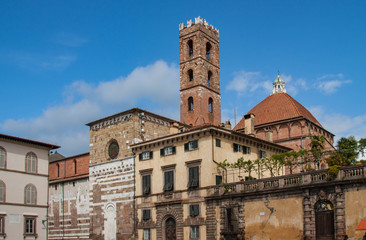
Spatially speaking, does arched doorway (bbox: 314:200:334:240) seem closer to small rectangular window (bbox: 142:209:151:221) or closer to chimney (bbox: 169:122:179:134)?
small rectangular window (bbox: 142:209:151:221)

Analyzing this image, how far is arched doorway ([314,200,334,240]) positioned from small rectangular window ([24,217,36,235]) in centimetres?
2264

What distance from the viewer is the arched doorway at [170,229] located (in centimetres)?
3879

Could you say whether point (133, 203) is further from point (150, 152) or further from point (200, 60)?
point (200, 60)

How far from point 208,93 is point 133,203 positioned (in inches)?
835

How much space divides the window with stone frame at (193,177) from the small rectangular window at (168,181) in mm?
1931

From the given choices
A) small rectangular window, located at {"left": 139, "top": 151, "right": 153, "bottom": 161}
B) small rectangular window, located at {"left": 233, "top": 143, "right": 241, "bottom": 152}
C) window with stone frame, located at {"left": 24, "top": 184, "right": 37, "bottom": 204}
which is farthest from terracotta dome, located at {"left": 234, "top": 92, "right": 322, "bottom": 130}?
window with stone frame, located at {"left": 24, "top": 184, "right": 37, "bottom": 204}

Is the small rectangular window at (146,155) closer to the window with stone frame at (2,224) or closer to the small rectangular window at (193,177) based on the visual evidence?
the small rectangular window at (193,177)

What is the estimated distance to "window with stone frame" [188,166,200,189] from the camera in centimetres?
3787

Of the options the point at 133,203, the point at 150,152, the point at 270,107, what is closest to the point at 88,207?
the point at 133,203

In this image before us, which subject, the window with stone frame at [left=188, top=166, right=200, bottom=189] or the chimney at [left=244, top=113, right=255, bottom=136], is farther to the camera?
the chimney at [left=244, top=113, right=255, bottom=136]

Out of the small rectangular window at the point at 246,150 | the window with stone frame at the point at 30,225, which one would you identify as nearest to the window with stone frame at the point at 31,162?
the window with stone frame at the point at 30,225

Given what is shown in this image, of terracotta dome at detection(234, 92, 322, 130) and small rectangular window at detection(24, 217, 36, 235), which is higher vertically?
terracotta dome at detection(234, 92, 322, 130)

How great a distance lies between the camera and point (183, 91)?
2343 inches

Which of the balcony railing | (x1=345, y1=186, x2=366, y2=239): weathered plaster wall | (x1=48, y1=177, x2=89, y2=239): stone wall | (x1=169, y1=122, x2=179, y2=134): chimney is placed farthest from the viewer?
(x1=48, y1=177, x2=89, y2=239): stone wall
